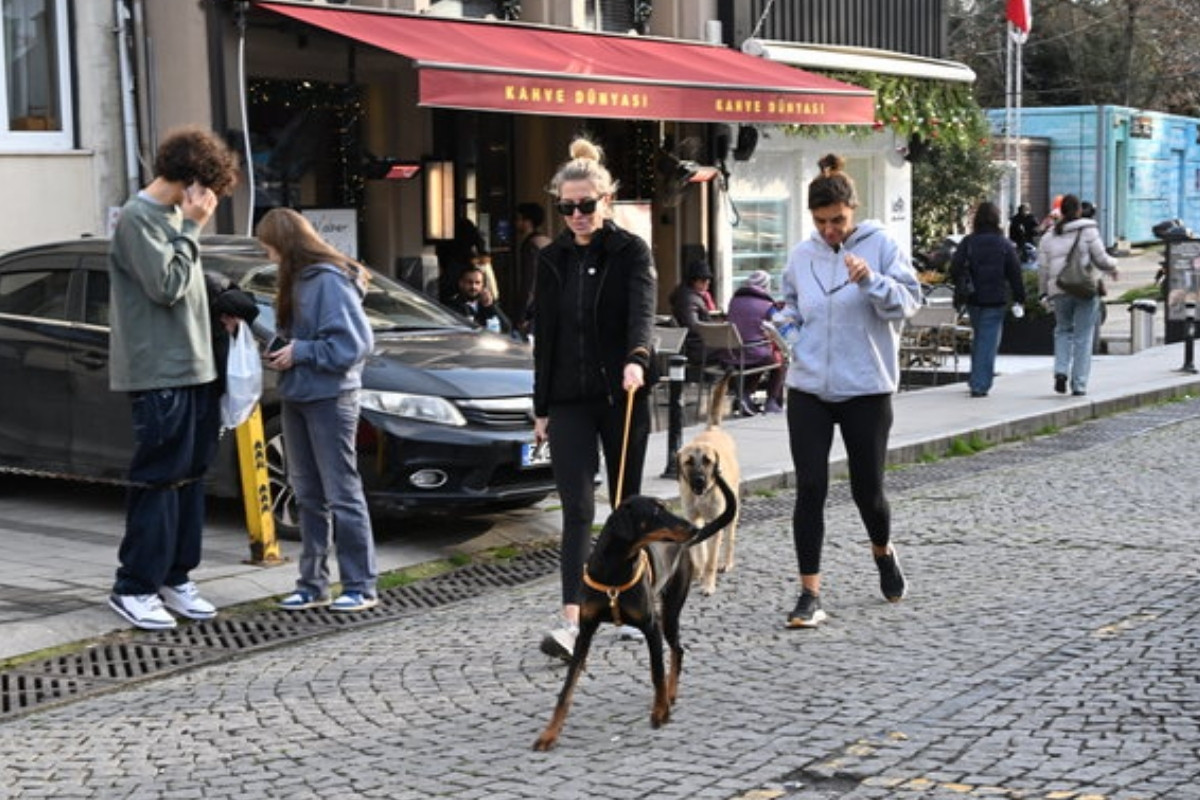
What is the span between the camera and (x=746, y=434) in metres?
14.2

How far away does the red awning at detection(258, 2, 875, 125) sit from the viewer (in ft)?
44.0

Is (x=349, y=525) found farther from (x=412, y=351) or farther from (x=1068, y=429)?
(x=1068, y=429)

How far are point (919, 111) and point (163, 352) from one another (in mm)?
17026

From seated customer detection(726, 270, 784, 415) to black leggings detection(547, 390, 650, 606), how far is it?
8.39m

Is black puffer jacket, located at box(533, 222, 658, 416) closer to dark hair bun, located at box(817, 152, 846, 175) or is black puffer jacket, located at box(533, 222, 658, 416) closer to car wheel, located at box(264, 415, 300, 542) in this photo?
dark hair bun, located at box(817, 152, 846, 175)

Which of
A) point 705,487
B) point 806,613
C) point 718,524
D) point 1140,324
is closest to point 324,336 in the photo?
point 705,487

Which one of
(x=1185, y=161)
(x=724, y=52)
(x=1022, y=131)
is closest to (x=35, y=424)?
(x=724, y=52)

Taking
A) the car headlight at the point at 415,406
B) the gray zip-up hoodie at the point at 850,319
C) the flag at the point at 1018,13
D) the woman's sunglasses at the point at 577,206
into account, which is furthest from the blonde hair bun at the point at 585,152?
the flag at the point at 1018,13

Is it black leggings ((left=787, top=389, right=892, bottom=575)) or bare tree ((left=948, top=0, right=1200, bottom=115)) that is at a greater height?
bare tree ((left=948, top=0, right=1200, bottom=115))

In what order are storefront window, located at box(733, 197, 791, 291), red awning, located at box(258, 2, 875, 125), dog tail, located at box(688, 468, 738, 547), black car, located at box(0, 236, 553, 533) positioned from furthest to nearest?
storefront window, located at box(733, 197, 791, 291)
red awning, located at box(258, 2, 875, 125)
black car, located at box(0, 236, 553, 533)
dog tail, located at box(688, 468, 738, 547)

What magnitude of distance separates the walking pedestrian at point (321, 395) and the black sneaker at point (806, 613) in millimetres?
2051

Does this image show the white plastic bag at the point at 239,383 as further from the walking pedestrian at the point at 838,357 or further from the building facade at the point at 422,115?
the building facade at the point at 422,115

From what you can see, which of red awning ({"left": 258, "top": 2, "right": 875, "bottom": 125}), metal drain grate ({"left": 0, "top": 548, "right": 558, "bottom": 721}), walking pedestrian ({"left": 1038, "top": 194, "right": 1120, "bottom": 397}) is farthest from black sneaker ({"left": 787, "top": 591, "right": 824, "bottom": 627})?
walking pedestrian ({"left": 1038, "top": 194, "right": 1120, "bottom": 397})

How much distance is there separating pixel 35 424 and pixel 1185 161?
41.7m
